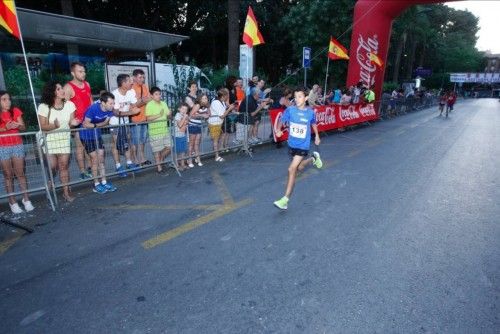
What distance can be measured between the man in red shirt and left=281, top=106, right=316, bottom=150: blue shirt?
11.7 feet

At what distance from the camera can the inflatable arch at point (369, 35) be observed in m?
15.9

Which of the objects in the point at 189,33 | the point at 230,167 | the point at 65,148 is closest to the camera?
the point at 65,148

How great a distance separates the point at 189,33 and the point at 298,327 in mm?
29209

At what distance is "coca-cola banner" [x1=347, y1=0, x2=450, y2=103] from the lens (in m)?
15.9

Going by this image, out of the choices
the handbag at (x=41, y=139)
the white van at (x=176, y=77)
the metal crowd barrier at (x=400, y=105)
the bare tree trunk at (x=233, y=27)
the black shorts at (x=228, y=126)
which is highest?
the bare tree trunk at (x=233, y=27)

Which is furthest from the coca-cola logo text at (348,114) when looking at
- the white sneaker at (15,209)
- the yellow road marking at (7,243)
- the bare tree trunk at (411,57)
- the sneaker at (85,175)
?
the bare tree trunk at (411,57)

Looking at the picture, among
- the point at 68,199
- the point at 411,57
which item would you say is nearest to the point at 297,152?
the point at 68,199

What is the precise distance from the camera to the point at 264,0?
2569 cm

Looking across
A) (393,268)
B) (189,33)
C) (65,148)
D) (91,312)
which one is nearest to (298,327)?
(393,268)

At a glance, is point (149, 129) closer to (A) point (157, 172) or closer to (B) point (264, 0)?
(A) point (157, 172)

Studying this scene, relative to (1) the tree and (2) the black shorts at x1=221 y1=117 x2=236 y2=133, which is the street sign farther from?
(1) the tree

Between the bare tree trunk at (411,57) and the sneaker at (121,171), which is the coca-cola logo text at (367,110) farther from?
the bare tree trunk at (411,57)

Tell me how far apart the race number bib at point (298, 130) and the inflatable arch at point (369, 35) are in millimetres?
12929

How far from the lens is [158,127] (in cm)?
691
